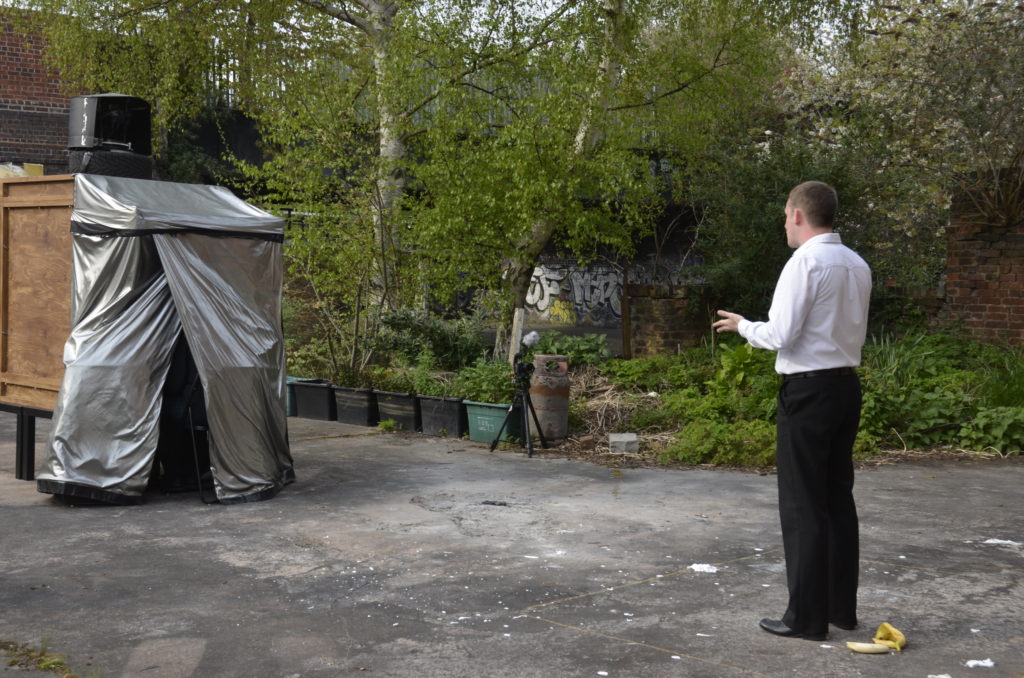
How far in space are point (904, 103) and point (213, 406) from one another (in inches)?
484

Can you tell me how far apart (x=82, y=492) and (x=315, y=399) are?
17.4 feet

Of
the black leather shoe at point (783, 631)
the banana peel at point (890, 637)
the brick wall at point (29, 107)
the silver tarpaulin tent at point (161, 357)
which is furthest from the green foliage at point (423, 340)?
the brick wall at point (29, 107)

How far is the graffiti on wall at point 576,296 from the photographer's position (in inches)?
1242

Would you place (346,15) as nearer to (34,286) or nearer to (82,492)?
(34,286)

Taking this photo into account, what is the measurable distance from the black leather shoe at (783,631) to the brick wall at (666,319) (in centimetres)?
927

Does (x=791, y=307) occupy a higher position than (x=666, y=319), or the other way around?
(x=791, y=307)

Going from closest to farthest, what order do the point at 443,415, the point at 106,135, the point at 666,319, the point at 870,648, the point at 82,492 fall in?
the point at 870,648, the point at 82,492, the point at 106,135, the point at 443,415, the point at 666,319

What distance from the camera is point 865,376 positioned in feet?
36.0

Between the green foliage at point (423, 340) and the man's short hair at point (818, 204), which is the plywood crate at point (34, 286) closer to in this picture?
the green foliage at point (423, 340)

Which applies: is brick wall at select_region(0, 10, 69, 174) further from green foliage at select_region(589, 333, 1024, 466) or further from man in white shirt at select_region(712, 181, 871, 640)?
man in white shirt at select_region(712, 181, 871, 640)

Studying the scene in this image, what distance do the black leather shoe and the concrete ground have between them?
4 centimetres

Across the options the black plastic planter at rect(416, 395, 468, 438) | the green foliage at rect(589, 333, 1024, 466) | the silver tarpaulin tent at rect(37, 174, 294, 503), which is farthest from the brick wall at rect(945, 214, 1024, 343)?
the silver tarpaulin tent at rect(37, 174, 294, 503)

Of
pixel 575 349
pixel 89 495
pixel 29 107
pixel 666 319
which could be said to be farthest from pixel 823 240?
pixel 29 107

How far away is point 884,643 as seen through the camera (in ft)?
15.0
